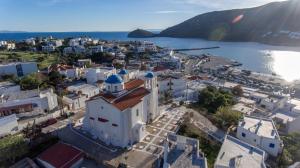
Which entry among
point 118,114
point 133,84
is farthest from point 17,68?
point 118,114

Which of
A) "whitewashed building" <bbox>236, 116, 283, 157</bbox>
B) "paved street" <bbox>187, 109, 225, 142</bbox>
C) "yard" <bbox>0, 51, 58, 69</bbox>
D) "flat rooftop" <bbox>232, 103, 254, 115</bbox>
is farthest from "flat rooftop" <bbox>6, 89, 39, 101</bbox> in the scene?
"yard" <bbox>0, 51, 58, 69</bbox>

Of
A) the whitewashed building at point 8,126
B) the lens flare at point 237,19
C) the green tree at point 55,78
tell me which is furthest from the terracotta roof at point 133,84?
the lens flare at point 237,19

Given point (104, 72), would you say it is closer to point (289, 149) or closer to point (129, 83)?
point (129, 83)

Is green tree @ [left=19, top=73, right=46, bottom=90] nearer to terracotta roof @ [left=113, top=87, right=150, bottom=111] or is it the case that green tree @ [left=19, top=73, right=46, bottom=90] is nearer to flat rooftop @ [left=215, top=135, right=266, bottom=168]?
terracotta roof @ [left=113, top=87, right=150, bottom=111]

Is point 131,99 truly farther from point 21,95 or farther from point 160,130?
point 21,95

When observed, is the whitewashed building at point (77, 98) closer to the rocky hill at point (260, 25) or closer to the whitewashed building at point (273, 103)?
the whitewashed building at point (273, 103)

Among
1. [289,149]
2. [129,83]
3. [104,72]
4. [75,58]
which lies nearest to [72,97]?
[129,83]
